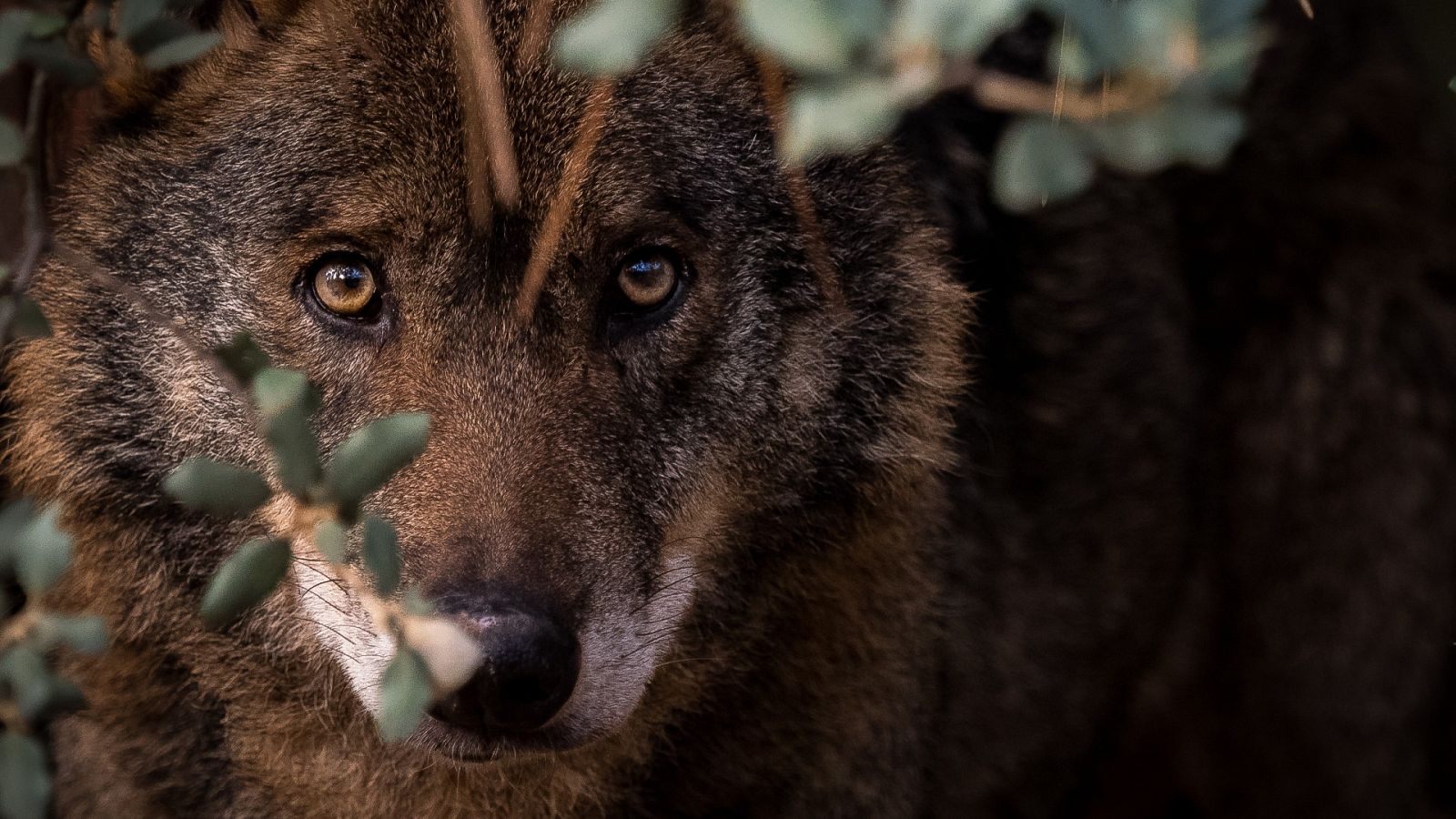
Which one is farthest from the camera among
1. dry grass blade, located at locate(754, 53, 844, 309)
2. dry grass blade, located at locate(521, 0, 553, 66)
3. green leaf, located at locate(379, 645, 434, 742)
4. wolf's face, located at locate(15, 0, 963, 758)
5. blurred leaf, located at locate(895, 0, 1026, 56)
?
dry grass blade, located at locate(754, 53, 844, 309)

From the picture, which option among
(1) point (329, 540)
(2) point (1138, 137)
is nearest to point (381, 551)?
(1) point (329, 540)

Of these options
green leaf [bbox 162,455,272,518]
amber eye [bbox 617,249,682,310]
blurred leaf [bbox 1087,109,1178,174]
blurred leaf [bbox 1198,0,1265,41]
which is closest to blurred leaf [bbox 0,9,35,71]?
green leaf [bbox 162,455,272,518]

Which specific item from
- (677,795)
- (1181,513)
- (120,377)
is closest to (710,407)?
(677,795)

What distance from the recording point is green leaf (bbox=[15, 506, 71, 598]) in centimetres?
169

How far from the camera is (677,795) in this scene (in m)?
2.66

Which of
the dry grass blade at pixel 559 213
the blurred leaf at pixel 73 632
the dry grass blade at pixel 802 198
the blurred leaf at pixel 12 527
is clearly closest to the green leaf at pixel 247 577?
the blurred leaf at pixel 73 632

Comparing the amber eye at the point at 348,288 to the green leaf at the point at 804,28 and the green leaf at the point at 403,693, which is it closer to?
the green leaf at the point at 403,693

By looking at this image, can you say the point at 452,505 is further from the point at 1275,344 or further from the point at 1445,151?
the point at 1445,151

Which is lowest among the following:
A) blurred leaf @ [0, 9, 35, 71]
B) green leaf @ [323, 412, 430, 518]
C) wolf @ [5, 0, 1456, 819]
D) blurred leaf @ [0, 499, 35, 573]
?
wolf @ [5, 0, 1456, 819]

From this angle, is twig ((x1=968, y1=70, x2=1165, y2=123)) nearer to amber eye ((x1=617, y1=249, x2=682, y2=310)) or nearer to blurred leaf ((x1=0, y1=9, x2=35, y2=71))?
amber eye ((x1=617, y1=249, x2=682, y2=310))

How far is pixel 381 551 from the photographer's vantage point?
1589 mm

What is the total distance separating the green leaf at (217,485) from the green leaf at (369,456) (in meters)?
0.10

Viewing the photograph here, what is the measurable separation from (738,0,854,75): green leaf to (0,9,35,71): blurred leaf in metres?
0.89

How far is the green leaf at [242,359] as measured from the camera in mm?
1743
